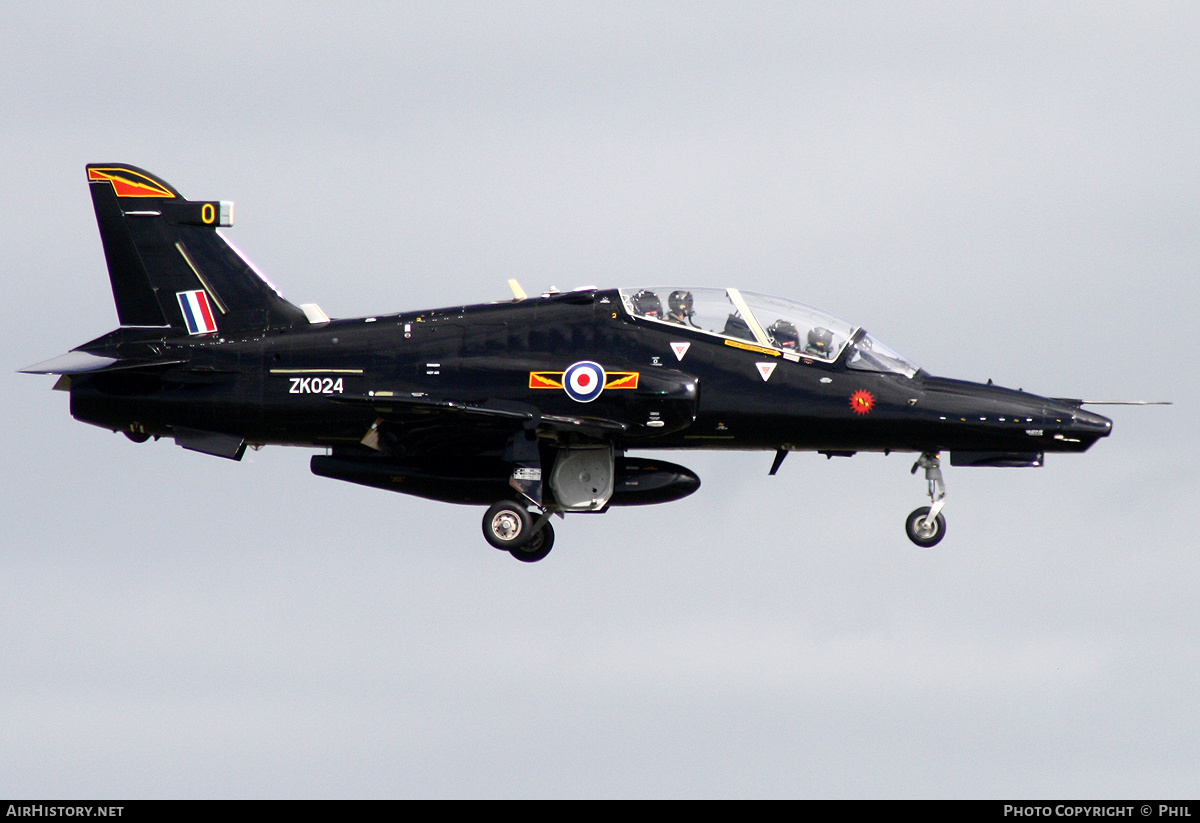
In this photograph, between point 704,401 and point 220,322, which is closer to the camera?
point 704,401

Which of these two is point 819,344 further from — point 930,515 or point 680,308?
point 930,515

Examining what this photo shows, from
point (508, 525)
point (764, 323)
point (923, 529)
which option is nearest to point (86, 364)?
point (508, 525)

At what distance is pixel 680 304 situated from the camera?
29.6 m

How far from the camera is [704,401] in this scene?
29109 millimetres

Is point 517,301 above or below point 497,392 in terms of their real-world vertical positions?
above

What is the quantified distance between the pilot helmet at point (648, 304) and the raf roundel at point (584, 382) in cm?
139

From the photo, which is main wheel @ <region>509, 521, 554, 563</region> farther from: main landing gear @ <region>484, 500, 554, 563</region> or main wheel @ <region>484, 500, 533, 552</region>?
main wheel @ <region>484, 500, 533, 552</region>

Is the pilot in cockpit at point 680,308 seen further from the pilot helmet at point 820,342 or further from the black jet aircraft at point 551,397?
the pilot helmet at point 820,342

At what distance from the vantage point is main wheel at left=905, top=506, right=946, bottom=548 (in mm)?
30000

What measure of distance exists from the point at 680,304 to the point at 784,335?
194 cm

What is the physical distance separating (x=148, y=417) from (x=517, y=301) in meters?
Answer: 7.06

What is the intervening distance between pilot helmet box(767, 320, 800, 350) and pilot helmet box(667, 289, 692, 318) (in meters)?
1.49

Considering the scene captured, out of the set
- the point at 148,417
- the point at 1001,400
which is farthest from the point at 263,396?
the point at 1001,400

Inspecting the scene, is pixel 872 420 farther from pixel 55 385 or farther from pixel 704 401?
pixel 55 385
